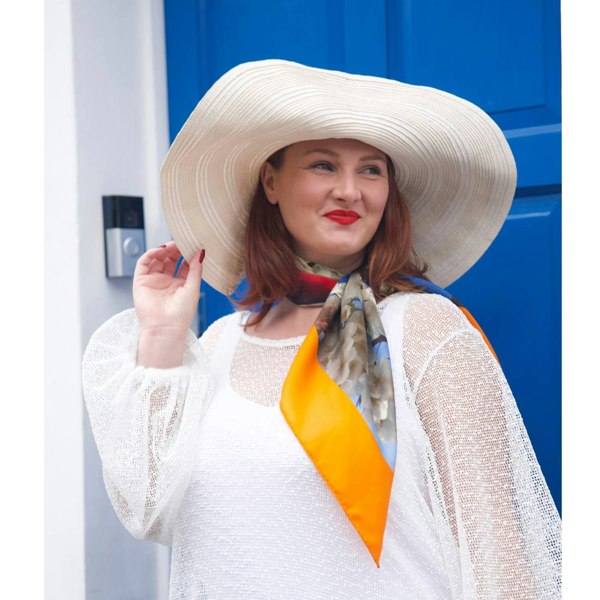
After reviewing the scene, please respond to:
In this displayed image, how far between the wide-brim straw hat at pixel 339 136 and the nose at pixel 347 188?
73 millimetres

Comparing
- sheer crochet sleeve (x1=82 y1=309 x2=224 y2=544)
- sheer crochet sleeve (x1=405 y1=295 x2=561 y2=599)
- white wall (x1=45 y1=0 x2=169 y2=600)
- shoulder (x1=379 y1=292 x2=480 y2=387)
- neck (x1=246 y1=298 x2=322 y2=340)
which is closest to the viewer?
sheer crochet sleeve (x1=405 y1=295 x2=561 y2=599)

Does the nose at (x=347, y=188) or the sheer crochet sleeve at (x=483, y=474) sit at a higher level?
the nose at (x=347, y=188)

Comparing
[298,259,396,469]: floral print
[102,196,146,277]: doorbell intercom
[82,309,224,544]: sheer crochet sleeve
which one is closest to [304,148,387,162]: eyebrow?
[298,259,396,469]: floral print

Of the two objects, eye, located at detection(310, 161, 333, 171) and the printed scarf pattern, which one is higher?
eye, located at detection(310, 161, 333, 171)

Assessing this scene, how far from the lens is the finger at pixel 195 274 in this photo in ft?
5.64

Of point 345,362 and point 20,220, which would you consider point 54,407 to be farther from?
point 345,362

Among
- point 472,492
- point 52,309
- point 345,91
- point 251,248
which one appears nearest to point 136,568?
point 52,309

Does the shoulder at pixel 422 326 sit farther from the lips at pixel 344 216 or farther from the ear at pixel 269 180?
the ear at pixel 269 180

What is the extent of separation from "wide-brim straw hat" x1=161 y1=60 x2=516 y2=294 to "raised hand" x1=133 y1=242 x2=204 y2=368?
0.05 m

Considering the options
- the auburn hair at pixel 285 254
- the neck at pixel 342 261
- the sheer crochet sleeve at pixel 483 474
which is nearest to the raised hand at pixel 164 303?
the auburn hair at pixel 285 254

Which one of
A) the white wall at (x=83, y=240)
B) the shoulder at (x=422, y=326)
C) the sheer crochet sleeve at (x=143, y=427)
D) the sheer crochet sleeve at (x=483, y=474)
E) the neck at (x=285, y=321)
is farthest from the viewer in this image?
the white wall at (x=83, y=240)

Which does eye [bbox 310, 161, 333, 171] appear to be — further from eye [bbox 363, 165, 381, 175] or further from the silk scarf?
the silk scarf

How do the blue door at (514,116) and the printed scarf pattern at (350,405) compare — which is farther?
the blue door at (514,116)

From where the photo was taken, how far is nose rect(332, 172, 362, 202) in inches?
59.7
